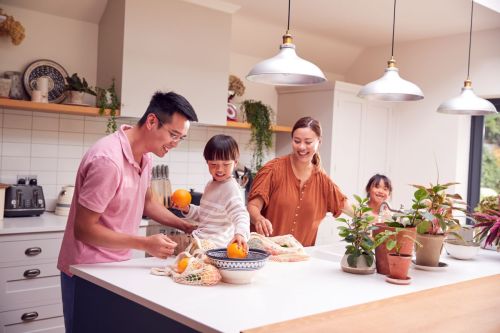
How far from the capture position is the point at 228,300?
1585 millimetres

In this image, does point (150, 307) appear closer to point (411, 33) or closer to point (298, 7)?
point (298, 7)

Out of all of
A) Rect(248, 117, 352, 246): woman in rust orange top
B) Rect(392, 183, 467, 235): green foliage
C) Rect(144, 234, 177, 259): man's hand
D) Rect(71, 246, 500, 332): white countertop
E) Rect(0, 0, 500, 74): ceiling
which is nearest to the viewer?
Rect(71, 246, 500, 332): white countertop

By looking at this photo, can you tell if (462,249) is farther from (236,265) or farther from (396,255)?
(236,265)

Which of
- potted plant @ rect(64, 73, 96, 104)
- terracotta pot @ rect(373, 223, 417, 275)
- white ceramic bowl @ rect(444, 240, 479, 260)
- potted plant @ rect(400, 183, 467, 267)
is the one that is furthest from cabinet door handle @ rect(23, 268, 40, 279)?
white ceramic bowl @ rect(444, 240, 479, 260)

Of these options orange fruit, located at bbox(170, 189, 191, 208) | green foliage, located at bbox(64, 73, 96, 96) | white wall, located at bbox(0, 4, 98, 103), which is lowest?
orange fruit, located at bbox(170, 189, 191, 208)

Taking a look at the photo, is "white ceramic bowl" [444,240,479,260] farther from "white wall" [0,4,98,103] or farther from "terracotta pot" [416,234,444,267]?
"white wall" [0,4,98,103]

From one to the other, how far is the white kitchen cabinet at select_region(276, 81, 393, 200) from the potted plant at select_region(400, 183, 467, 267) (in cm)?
282

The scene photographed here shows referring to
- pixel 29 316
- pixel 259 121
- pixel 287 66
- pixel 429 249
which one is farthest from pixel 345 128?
pixel 29 316

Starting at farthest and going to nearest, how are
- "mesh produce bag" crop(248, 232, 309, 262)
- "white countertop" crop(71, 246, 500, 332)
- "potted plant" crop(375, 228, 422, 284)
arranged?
1. "mesh produce bag" crop(248, 232, 309, 262)
2. "potted plant" crop(375, 228, 422, 284)
3. "white countertop" crop(71, 246, 500, 332)

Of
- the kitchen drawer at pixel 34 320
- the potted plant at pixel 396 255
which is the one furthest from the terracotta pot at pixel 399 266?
the kitchen drawer at pixel 34 320

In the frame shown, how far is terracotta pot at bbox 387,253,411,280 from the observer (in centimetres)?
197

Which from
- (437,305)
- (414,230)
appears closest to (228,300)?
(437,305)

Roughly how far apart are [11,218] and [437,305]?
2.77 m

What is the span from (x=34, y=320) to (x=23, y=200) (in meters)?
0.78
